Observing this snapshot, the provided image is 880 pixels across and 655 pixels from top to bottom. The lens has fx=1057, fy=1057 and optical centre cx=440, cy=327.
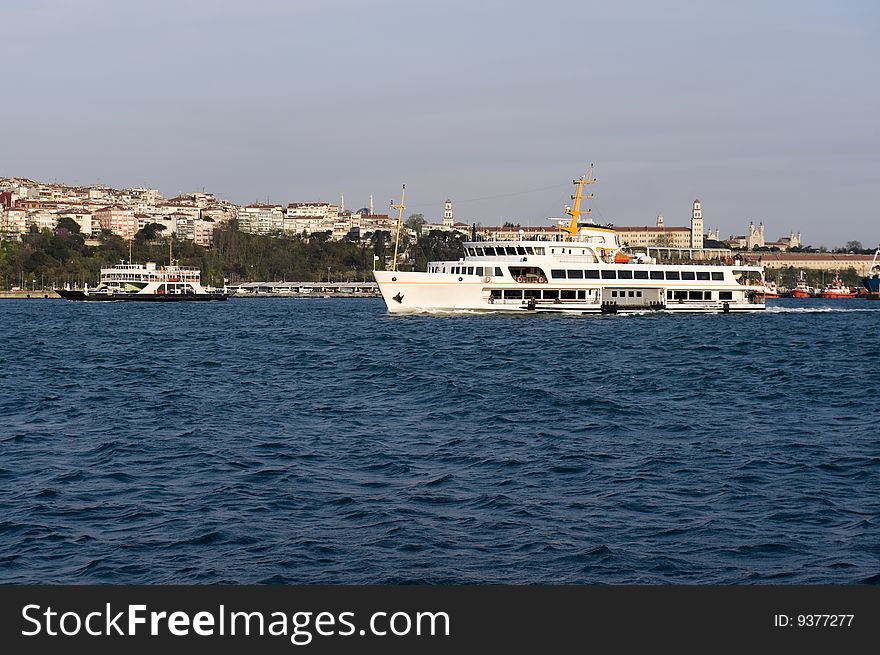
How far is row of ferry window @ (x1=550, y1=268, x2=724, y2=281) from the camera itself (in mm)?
72125

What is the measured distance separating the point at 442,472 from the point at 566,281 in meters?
55.0

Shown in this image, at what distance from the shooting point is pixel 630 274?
75.1 m

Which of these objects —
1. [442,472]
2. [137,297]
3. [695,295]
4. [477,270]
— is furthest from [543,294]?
[137,297]

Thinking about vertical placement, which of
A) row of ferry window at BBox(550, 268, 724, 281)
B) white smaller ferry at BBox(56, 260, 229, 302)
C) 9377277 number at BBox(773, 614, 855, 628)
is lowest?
9377277 number at BBox(773, 614, 855, 628)

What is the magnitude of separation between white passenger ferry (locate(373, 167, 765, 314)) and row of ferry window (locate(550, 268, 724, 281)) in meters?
0.07

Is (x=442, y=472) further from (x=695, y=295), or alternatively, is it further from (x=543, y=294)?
(x=695, y=295)

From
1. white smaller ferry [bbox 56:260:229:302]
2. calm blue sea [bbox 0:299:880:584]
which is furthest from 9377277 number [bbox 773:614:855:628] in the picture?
white smaller ferry [bbox 56:260:229:302]

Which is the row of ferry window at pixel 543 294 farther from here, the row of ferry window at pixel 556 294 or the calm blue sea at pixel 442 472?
the calm blue sea at pixel 442 472

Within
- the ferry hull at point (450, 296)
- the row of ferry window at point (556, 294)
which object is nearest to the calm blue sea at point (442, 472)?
the ferry hull at point (450, 296)

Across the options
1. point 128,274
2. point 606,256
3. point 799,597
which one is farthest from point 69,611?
point 128,274

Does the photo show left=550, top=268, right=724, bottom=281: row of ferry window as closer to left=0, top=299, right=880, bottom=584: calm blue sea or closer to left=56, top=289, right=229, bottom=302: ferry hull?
left=0, top=299, right=880, bottom=584: calm blue sea

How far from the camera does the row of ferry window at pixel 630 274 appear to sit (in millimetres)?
72125

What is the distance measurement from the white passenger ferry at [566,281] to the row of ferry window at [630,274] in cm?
7

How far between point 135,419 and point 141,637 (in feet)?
56.0
